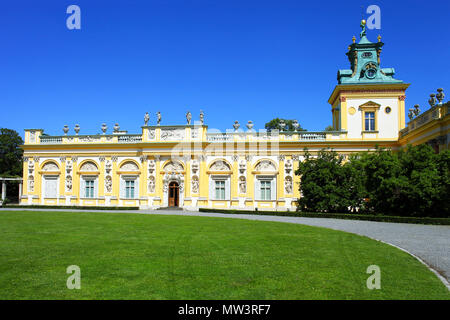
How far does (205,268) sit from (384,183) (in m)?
18.0

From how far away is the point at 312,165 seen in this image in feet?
95.2

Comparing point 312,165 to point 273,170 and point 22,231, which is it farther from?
point 22,231

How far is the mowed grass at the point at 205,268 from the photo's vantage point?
20.9 ft

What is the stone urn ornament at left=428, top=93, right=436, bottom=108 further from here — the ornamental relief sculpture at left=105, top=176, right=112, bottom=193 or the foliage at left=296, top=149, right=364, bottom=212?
the ornamental relief sculpture at left=105, top=176, right=112, bottom=193

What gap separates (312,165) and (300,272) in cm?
2198

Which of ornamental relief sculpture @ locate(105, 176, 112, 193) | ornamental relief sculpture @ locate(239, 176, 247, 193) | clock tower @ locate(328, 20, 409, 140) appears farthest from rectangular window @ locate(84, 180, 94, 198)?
clock tower @ locate(328, 20, 409, 140)

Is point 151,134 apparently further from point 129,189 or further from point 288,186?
point 288,186

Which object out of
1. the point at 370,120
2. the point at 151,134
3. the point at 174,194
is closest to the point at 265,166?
the point at 174,194

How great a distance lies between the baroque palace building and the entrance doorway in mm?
102

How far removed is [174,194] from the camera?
37688mm

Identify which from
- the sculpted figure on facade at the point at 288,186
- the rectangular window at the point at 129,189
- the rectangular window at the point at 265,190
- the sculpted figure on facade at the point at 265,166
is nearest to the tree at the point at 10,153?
the rectangular window at the point at 129,189

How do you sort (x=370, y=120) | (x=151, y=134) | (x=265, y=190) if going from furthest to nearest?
(x=151, y=134)
(x=265, y=190)
(x=370, y=120)
